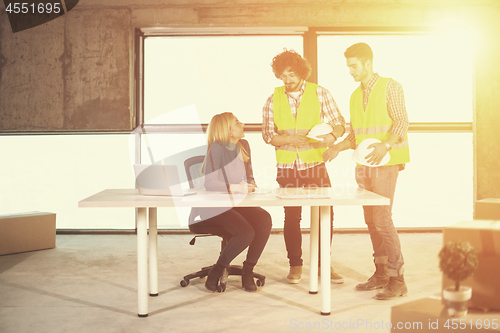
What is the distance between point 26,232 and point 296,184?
266 centimetres

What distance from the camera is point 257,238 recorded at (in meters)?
2.93

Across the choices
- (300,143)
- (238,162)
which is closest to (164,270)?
(238,162)

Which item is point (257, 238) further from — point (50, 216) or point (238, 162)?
point (50, 216)

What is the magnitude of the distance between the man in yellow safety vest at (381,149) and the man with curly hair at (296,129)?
186 mm

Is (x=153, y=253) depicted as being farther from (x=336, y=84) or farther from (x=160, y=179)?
(x=336, y=84)

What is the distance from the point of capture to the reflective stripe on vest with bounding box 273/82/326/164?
10.2 feet

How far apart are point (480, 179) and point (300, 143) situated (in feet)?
10.2

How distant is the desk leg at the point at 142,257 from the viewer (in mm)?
2395

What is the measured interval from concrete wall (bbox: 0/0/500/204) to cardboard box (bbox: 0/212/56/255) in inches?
47.9

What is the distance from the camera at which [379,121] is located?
9.36 feet

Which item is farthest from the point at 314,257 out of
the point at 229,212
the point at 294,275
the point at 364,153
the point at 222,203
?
the point at 222,203

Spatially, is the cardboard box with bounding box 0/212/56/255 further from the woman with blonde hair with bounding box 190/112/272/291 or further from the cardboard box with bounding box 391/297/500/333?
the cardboard box with bounding box 391/297/500/333

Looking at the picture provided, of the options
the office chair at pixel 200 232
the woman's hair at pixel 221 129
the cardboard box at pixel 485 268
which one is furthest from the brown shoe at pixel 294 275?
the cardboard box at pixel 485 268

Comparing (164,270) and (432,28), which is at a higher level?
(432,28)
